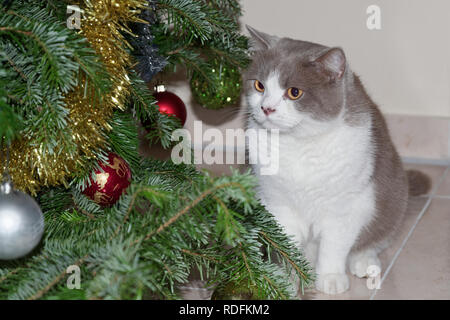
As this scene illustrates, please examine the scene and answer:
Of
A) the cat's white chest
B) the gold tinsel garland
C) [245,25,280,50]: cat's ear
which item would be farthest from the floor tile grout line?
the gold tinsel garland

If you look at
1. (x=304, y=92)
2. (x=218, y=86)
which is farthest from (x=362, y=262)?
(x=218, y=86)

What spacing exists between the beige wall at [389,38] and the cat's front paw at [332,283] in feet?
2.80

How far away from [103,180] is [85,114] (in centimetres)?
16

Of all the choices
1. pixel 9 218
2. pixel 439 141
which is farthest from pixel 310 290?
pixel 439 141

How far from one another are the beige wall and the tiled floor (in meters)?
0.35

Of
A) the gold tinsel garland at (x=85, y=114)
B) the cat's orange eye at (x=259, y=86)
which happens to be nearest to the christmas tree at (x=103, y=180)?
the gold tinsel garland at (x=85, y=114)

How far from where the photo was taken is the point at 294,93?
1180 millimetres

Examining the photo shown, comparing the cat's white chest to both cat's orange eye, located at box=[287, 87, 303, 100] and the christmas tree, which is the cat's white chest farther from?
the christmas tree

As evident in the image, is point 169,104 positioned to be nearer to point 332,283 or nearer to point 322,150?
point 322,150

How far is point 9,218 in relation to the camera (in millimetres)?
707

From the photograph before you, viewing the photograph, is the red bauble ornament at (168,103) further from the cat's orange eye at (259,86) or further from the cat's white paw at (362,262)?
the cat's white paw at (362,262)

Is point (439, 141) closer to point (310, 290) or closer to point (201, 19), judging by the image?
point (310, 290)

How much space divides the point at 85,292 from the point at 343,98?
70cm

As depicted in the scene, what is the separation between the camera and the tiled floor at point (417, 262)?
1.25 metres
